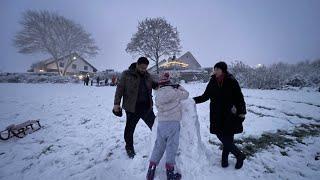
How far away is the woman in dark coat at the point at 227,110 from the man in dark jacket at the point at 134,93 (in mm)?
1467

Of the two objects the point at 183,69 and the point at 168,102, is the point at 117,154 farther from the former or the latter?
the point at 183,69

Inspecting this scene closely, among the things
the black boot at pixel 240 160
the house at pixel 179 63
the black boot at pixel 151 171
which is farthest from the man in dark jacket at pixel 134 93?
the house at pixel 179 63

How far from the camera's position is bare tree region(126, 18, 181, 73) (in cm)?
3991

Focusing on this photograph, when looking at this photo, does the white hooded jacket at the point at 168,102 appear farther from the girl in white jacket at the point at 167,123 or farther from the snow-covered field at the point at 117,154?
the snow-covered field at the point at 117,154

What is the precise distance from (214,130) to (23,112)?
412 inches

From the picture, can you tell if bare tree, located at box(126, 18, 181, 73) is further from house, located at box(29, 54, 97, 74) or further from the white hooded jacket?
the white hooded jacket

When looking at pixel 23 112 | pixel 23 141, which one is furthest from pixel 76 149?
pixel 23 112

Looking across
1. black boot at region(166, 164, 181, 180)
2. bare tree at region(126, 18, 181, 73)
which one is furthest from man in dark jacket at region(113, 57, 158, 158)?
bare tree at region(126, 18, 181, 73)

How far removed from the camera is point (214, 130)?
181 inches

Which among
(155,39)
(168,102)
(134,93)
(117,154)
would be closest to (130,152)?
(117,154)

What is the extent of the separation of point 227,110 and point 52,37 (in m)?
49.4

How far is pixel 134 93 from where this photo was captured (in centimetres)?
499

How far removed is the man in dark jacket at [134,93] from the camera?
16.4 ft

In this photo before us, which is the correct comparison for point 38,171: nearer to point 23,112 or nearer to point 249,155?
point 249,155
